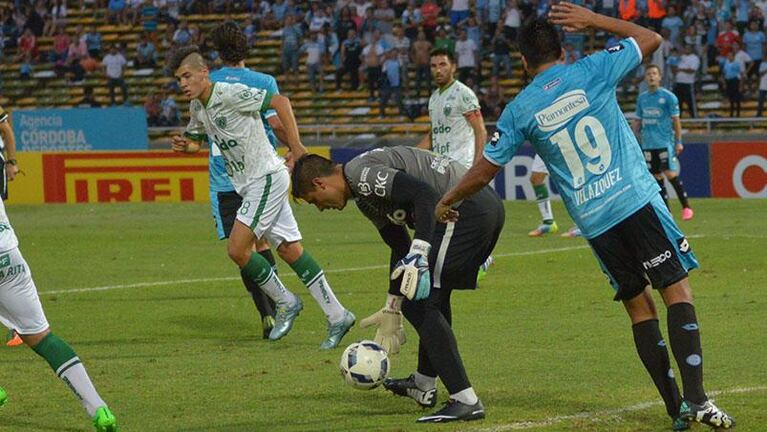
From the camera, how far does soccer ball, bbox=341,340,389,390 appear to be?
8.41 meters

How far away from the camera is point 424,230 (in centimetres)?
770

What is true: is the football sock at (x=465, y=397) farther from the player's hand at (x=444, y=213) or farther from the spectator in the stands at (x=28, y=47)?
the spectator in the stands at (x=28, y=47)

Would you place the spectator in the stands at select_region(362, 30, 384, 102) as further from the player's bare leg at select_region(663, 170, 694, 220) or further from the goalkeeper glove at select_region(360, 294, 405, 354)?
the goalkeeper glove at select_region(360, 294, 405, 354)

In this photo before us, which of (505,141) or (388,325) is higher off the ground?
(505,141)

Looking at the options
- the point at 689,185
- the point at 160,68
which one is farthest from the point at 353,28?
the point at 689,185

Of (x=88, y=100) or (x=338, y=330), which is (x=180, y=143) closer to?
(x=338, y=330)

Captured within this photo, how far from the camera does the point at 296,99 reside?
121 feet

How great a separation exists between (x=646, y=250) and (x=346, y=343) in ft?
14.0

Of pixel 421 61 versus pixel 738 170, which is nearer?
pixel 738 170

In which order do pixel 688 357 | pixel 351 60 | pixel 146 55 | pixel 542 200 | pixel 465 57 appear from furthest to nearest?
1. pixel 146 55
2. pixel 351 60
3. pixel 465 57
4. pixel 542 200
5. pixel 688 357

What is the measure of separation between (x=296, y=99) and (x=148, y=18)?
244 inches

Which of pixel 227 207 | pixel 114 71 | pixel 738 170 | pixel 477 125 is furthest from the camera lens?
pixel 114 71

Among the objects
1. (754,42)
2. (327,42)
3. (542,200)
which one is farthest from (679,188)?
(327,42)

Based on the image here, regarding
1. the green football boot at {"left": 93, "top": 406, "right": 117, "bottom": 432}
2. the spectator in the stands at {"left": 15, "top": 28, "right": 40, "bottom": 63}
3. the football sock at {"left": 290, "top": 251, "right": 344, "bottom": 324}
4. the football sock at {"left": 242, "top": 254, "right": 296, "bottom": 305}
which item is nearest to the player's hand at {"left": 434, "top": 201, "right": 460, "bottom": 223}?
the green football boot at {"left": 93, "top": 406, "right": 117, "bottom": 432}
